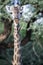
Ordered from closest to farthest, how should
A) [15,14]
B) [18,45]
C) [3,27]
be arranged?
1. [15,14]
2. [18,45]
3. [3,27]

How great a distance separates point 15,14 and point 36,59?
4.93 ft

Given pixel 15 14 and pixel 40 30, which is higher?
pixel 15 14

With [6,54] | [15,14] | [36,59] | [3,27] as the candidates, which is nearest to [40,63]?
[36,59]

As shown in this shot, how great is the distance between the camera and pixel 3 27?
10.5 ft

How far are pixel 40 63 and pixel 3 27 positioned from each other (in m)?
0.91

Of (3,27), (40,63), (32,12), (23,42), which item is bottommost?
(40,63)

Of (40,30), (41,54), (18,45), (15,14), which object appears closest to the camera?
(15,14)

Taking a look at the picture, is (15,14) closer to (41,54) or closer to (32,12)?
(32,12)

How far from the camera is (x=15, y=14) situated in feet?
7.77

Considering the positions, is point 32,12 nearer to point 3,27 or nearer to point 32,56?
point 3,27

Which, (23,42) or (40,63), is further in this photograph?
(40,63)

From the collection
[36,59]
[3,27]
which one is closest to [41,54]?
[36,59]

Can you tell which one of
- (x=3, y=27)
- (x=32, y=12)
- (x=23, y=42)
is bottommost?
(x=23, y=42)

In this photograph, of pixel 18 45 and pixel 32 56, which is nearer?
pixel 18 45
